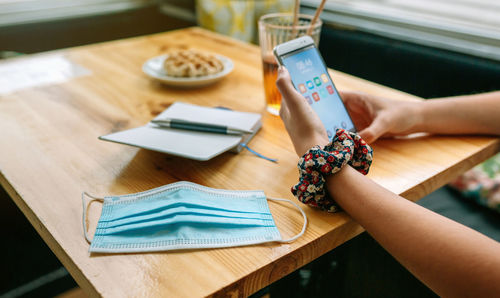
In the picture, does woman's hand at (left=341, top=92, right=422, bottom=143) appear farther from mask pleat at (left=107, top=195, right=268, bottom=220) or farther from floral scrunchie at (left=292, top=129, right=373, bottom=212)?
mask pleat at (left=107, top=195, right=268, bottom=220)

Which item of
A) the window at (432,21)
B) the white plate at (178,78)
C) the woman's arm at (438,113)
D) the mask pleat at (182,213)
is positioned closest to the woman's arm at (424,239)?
the mask pleat at (182,213)

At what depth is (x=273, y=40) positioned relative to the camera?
101 cm

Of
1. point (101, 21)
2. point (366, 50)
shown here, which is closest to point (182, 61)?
point (366, 50)

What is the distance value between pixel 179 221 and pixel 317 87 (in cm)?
42

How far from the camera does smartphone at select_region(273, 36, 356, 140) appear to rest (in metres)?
0.83

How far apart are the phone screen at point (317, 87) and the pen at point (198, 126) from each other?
145 millimetres

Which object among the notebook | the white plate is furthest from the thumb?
the white plate

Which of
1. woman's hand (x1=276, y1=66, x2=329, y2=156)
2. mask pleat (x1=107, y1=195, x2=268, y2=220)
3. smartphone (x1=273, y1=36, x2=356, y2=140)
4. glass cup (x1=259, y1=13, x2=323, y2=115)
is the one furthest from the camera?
glass cup (x1=259, y1=13, x2=323, y2=115)

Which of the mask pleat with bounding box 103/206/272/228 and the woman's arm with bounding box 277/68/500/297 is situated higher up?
the woman's arm with bounding box 277/68/500/297

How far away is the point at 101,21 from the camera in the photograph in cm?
240

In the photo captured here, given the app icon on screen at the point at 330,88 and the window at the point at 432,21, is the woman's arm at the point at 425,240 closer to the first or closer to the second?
the app icon on screen at the point at 330,88

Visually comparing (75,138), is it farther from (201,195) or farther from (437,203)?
(437,203)

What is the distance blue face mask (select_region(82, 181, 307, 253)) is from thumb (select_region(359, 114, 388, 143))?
27cm

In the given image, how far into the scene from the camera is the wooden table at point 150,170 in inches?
20.9
